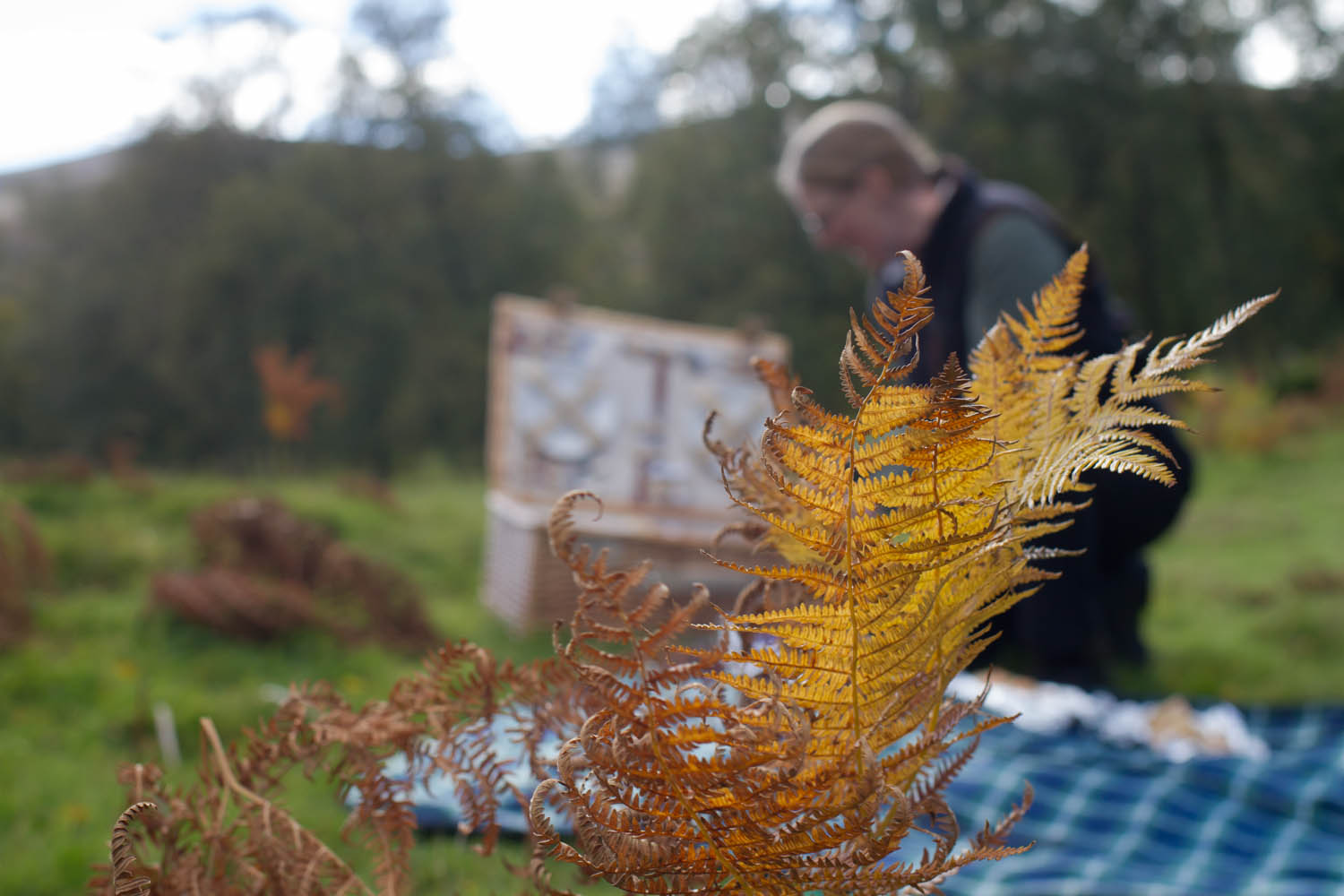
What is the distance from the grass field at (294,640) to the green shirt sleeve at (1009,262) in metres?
1.55

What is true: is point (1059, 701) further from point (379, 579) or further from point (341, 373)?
point (341, 373)

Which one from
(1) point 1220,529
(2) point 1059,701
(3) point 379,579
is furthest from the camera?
(1) point 1220,529

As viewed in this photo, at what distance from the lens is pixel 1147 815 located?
199 cm

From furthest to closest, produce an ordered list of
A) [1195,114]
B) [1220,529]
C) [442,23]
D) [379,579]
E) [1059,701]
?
1. [442,23]
2. [1195,114]
3. [1220,529]
4. [379,579]
5. [1059,701]

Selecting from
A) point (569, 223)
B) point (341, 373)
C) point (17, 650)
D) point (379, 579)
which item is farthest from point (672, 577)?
point (569, 223)

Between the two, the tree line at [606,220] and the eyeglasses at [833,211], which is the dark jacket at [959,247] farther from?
the tree line at [606,220]

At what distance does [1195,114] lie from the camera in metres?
13.2

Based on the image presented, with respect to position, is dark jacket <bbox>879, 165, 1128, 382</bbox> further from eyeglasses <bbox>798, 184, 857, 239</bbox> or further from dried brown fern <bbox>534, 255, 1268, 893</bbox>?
dried brown fern <bbox>534, 255, 1268, 893</bbox>

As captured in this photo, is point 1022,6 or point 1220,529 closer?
point 1220,529

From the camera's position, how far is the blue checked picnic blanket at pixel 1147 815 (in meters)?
1.67

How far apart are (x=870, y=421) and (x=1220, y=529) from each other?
636 cm

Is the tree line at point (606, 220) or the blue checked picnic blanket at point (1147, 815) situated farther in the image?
the tree line at point (606, 220)

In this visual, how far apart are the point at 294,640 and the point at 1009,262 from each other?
8.04 ft

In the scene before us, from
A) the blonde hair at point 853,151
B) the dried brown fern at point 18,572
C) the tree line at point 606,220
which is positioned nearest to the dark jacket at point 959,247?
the blonde hair at point 853,151
